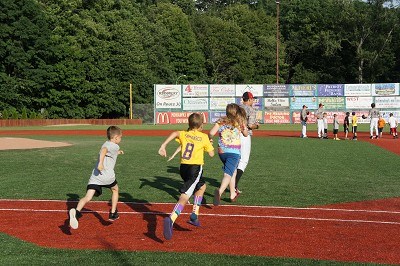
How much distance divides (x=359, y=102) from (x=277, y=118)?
8.43 m

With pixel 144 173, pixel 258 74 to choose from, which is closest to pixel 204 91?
pixel 258 74

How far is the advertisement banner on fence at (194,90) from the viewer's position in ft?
219

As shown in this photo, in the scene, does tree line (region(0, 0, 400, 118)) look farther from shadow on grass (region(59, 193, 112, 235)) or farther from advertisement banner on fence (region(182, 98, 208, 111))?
shadow on grass (region(59, 193, 112, 235))

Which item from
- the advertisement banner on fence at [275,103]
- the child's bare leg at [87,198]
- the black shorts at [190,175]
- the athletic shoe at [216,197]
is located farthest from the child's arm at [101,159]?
the advertisement banner on fence at [275,103]

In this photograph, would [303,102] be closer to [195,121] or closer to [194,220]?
[194,220]

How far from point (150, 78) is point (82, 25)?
38.3 feet

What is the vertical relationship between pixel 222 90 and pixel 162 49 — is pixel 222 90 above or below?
below

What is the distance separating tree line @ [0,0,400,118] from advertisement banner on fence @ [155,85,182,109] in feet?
42.9

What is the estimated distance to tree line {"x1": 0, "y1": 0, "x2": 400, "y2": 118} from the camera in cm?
7406

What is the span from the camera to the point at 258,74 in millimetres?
103375

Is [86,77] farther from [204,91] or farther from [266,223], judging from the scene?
[266,223]

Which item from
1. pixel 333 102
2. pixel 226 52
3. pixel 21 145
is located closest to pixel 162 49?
pixel 226 52

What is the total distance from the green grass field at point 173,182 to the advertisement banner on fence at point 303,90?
41463 millimetres

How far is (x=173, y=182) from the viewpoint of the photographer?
52.8 feet
